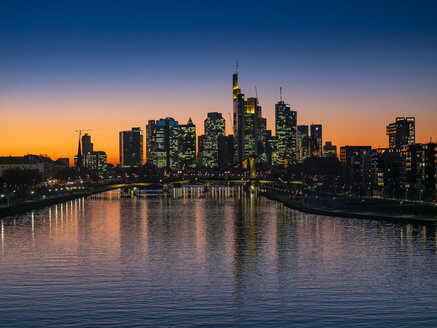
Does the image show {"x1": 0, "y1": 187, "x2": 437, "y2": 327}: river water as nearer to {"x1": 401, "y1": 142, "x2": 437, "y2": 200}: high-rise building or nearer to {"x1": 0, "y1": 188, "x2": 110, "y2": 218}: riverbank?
{"x1": 0, "y1": 188, "x2": 110, "y2": 218}: riverbank

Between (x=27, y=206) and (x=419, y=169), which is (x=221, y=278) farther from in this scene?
(x=419, y=169)

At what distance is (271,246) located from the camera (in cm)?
5869

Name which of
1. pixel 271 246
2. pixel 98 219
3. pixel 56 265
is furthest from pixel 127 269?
pixel 98 219

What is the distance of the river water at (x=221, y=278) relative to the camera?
2808 centimetres

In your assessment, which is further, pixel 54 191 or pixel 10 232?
pixel 54 191

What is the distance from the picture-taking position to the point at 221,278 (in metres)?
38.8

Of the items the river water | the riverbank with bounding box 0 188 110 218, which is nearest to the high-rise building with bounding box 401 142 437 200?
the river water

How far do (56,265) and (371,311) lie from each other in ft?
87.8

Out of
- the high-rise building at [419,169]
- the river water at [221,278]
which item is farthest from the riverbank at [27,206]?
the high-rise building at [419,169]

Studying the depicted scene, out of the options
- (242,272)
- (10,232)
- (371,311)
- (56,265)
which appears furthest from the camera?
(10,232)

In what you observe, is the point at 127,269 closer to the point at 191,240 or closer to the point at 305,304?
the point at 305,304

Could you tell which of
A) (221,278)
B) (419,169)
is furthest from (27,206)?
(419,169)

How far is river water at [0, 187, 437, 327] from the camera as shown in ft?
92.1

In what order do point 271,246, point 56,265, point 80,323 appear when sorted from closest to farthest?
point 80,323, point 56,265, point 271,246
